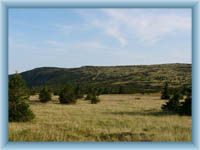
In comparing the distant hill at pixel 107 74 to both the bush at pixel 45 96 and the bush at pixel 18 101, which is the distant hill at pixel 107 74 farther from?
the bush at pixel 18 101

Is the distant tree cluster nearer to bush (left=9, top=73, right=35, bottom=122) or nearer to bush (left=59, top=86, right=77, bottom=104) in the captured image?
bush (left=9, top=73, right=35, bottom=122)

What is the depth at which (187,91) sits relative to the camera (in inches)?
888

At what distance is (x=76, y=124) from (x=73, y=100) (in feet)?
56.2

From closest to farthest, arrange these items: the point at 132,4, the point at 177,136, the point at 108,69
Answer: the point at 132,4
the point at 177,136
the point at 108,69

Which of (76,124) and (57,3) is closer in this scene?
(57,3)

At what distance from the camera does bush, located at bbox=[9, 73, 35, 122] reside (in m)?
17.5

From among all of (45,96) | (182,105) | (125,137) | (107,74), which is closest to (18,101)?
(125,137)

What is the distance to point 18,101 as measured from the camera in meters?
18.5

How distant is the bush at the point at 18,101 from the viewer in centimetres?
1754

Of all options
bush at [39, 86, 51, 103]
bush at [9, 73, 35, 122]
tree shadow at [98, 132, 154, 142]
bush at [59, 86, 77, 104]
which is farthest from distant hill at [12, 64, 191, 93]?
tree shadow at [98, 132, 154, 142]

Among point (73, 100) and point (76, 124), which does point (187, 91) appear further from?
point (73, 100)
